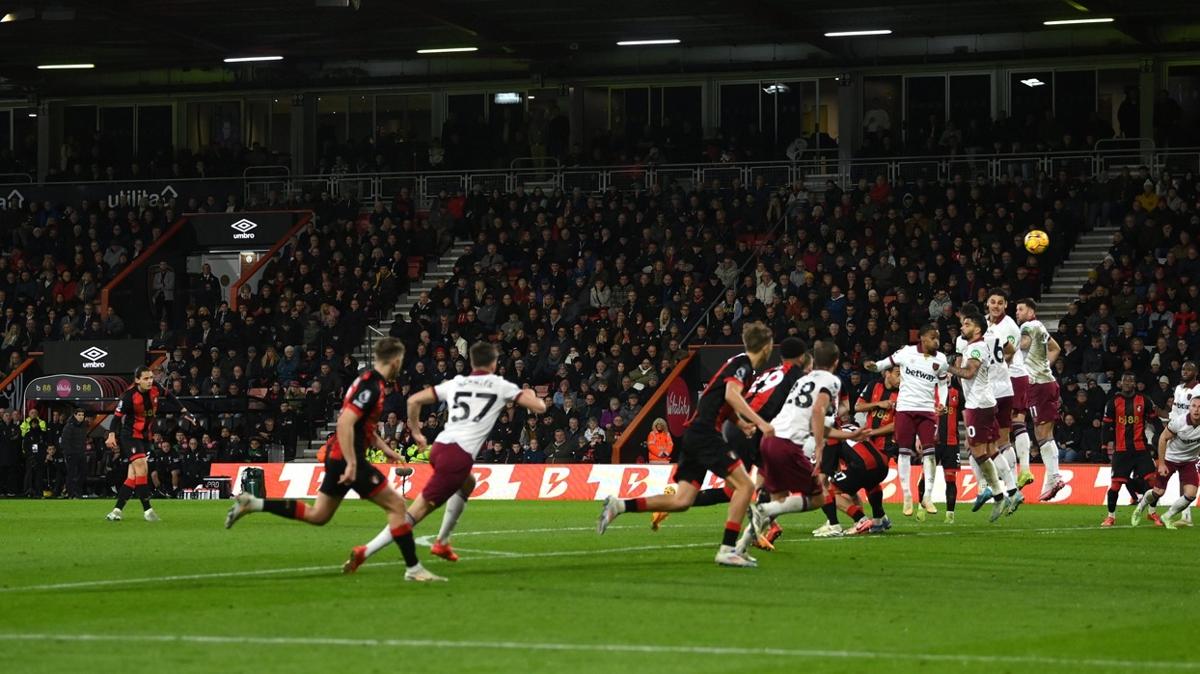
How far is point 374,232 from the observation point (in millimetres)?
44750

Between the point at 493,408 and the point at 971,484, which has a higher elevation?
the point at 493,408

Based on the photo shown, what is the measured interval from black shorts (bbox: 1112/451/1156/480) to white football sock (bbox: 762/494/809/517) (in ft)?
24.9

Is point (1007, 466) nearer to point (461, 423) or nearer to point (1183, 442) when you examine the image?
point (1183, 442)

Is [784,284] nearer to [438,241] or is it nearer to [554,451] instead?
[554,451]

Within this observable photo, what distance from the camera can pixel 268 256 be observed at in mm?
45594

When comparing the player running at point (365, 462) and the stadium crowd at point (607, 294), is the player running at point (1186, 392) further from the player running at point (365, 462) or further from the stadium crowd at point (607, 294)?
the player running at point (365, 462)

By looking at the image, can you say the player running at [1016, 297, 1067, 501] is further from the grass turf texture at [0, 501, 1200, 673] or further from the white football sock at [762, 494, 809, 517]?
the white football sock at [762, 494, 809, 517]

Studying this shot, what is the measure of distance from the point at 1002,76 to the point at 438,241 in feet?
49.7

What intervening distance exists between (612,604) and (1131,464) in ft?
39.8

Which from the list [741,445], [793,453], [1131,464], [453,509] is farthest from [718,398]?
[1131,464]

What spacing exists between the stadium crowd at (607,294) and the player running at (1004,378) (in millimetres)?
9667

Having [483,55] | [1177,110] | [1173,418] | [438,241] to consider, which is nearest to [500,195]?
[438,241]

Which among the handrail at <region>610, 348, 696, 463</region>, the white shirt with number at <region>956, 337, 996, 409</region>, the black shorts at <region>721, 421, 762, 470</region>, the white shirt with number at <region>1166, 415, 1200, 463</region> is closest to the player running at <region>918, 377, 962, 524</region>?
the white shirt with number at <region>956, 337, 996, 409</region>

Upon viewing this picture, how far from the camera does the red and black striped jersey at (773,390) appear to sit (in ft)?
54.0
